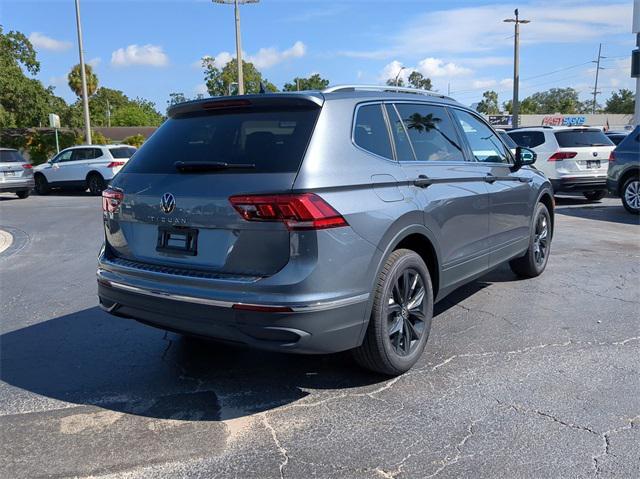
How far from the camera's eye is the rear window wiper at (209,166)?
3.36 metres

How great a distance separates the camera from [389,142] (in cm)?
398

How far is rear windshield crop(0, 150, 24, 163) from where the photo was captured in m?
17.2

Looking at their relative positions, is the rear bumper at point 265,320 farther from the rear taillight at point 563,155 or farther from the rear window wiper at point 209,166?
the rear taillight at point 563,155

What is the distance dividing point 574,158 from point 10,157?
15682 millimetres

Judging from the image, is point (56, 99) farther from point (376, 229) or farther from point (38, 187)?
point (376, 229)

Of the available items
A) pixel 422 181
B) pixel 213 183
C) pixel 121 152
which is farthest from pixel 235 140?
pixel 121 152

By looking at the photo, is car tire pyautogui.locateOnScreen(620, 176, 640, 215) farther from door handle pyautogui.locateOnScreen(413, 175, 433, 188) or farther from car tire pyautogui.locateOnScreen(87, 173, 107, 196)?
car tire pyautogui.locateOnScreen(87, 173, 107, 196)

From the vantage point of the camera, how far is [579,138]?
13.2 metres

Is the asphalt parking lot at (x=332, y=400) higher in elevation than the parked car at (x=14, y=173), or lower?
lower

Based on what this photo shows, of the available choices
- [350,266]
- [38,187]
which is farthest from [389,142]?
[38,187]

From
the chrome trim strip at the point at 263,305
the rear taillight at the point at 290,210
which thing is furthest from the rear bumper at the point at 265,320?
the rear taillight at the point at 290,210

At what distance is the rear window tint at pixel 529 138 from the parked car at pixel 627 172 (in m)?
1.94

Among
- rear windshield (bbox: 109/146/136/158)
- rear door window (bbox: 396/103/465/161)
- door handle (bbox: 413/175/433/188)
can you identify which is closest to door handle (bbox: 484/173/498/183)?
rear door window (bbox: 396/103/465/161)

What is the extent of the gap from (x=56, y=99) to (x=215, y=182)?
149 feet
